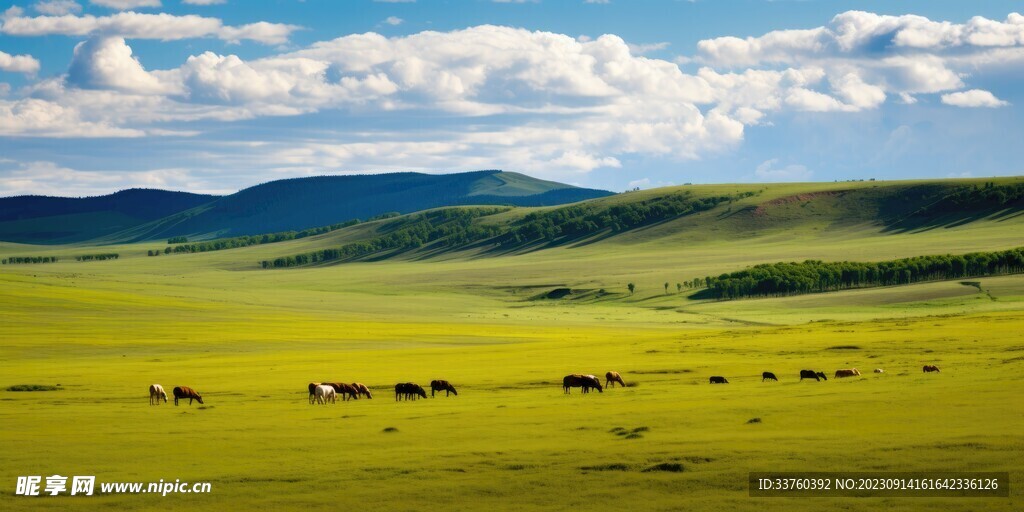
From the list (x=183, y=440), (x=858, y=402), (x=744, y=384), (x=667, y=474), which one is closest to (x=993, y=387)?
(x=858, y=402)

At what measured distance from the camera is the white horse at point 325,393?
39750 millimetres

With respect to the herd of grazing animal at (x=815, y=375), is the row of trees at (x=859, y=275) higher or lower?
higher

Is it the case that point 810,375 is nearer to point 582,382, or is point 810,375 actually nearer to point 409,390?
point 582,382

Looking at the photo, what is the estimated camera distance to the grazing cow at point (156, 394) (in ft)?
133

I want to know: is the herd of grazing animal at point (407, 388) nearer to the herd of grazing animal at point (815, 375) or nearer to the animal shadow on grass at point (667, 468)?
the herd of grazing animal at point (815, 375)

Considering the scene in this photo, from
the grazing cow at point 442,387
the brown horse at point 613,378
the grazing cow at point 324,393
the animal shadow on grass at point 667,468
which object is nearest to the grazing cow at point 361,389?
the grazing cow at point 324,393

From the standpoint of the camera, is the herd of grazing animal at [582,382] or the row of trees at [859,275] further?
the row of trees at [859,275]

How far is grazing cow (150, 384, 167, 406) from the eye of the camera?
1600 inches

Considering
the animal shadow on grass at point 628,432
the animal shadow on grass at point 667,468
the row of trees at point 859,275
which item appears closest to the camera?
the animal shadow on grass at point 667,468

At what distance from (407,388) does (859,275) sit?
13563 cm

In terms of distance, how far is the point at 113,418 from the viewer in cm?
3466

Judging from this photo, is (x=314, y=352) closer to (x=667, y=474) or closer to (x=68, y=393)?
(x=68, y=393)

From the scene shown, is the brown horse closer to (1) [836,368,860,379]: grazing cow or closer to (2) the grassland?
(2) the grassland

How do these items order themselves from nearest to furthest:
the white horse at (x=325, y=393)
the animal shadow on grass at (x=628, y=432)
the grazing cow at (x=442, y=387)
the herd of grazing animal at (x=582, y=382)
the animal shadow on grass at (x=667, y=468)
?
the animal shadow on grass at (x=667, y=468)
the animal shadow on grass at (x=628, y=432)
the white horse at (x=325, y=393)
the herd of grazing animal at (x=582, y=382)
the grazing cow at (x=442, y=387)
